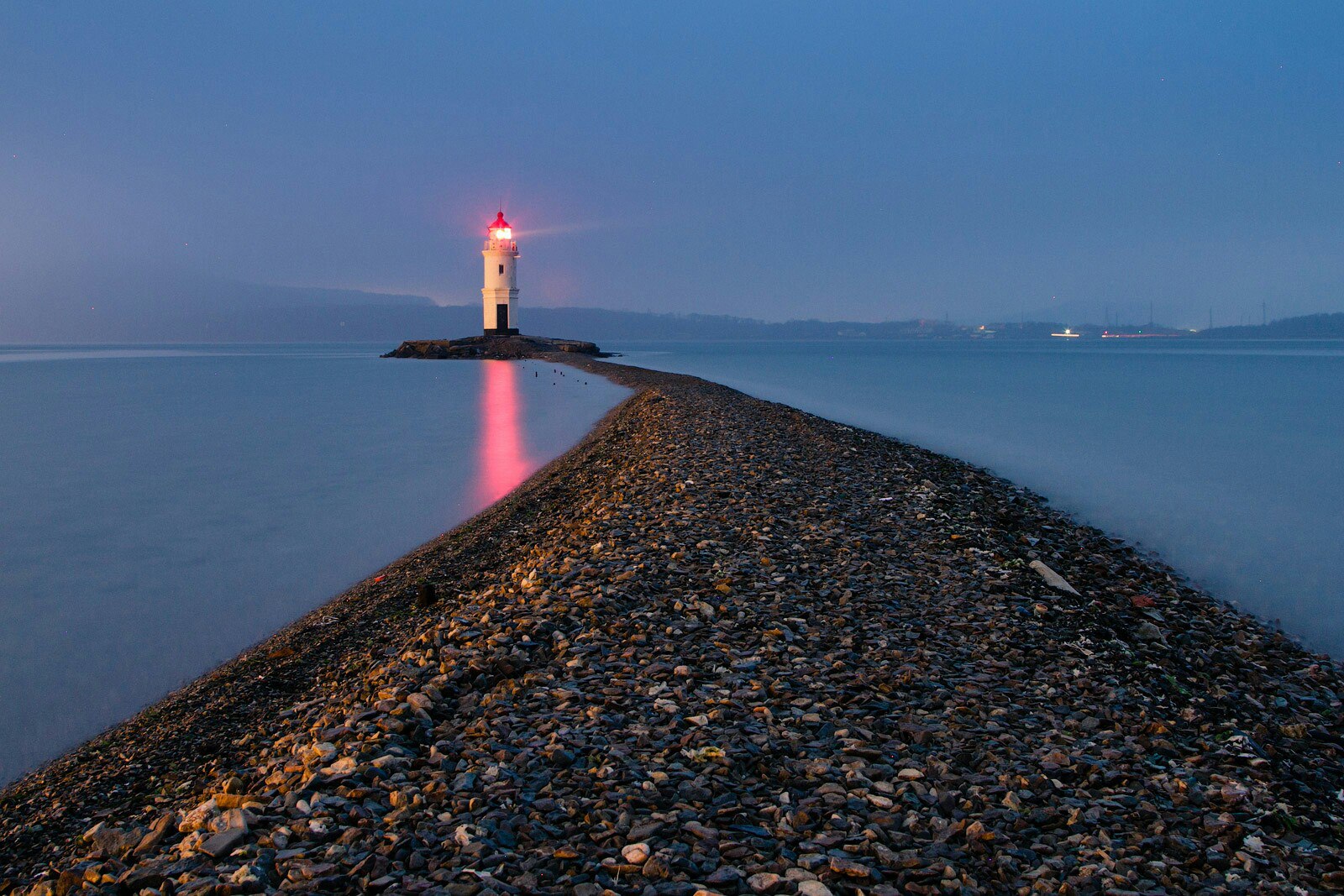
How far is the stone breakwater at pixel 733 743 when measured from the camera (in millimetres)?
3471

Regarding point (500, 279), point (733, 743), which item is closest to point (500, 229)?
point (500, 279)

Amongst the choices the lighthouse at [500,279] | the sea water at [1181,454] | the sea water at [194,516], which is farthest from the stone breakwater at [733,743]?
the lighthouse at [500,279]

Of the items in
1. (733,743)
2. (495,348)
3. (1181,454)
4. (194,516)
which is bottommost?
(194,516)

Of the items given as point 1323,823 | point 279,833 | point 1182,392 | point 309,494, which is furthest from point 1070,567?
point 1182,392

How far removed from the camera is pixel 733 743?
173 inches

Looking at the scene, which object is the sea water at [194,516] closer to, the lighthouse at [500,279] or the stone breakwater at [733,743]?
the stone breakwater at [733,743]

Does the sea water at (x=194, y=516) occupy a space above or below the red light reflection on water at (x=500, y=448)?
below

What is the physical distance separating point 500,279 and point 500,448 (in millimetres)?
48927

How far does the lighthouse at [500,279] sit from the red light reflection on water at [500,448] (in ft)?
85.6

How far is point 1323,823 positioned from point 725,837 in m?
2.92

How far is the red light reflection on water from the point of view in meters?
17.5

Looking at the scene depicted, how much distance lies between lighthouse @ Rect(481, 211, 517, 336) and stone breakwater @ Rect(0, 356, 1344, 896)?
62233 mm

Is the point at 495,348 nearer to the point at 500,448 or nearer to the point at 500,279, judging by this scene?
the point at 500,279

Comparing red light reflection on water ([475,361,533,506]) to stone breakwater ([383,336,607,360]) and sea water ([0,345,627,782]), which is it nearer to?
sea water ([0,345,627,782])
